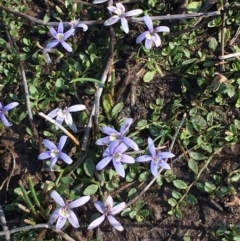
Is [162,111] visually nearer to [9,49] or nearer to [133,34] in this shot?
[133,34]

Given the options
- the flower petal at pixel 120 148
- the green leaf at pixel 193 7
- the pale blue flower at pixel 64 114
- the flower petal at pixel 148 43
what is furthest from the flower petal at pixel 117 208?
the green leaf at pixel 193 7

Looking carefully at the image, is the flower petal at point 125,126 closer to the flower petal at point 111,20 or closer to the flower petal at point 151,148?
the flower petal at point 151,148

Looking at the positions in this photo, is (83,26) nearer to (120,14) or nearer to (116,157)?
(120,14)

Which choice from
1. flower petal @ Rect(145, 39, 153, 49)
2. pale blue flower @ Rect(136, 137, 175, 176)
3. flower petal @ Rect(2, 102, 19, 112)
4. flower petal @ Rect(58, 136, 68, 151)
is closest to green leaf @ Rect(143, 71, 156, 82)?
flower petal @ Rect(145, 39, 153, 49)

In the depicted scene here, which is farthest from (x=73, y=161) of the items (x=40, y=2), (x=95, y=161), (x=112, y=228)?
(x=40, y=2)

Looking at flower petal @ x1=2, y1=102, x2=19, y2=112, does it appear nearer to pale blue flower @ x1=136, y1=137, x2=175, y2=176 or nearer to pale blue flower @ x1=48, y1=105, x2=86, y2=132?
pale blue flower @ x1=48, y1=105, x2=86, y2=132
